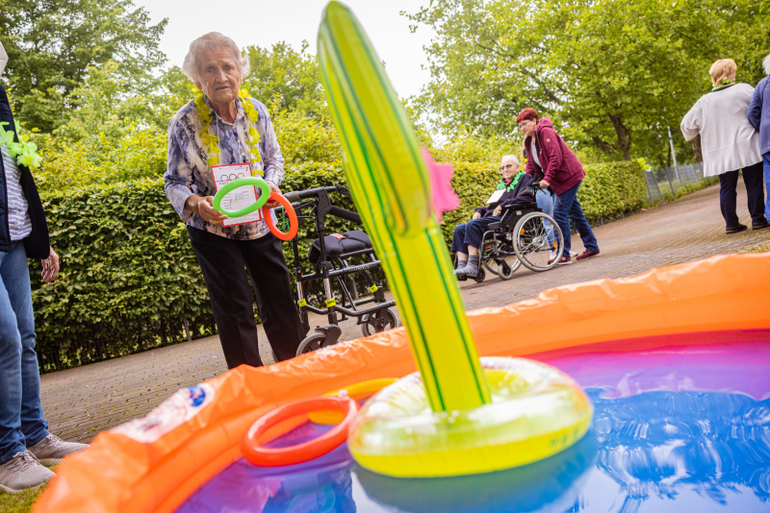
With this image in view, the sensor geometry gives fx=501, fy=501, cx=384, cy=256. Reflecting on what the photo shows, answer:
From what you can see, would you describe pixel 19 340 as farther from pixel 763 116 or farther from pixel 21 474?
pixel 763 116

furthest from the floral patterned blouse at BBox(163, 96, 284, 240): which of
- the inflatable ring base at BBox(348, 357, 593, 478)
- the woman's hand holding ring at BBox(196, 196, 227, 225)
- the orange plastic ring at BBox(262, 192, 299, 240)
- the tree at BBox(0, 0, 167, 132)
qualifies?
the tree at BBox(0, 0, 167, 132)

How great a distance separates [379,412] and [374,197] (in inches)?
14.7

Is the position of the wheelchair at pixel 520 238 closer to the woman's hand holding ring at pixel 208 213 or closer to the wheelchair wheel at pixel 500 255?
the wheelchair wheel at pixel 500 255

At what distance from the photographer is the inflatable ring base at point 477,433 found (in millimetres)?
749

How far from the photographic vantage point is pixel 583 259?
261 inches

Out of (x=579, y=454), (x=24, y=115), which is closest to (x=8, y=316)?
(x=579, y=454)

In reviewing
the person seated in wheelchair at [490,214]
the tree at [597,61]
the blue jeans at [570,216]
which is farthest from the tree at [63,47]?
the blue jeans at [570,216]

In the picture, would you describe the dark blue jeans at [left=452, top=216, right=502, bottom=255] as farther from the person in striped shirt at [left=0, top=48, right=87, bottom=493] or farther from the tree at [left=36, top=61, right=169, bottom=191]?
the tree at [left=36, top=61, right=169, bottom=191]

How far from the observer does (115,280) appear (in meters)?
6.87

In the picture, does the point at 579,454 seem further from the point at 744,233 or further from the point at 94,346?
the point at 94,346

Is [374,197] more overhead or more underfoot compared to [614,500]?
more overhead

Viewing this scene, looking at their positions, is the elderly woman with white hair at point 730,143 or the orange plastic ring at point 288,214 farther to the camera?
the elderly woman with white hair at point 730,143

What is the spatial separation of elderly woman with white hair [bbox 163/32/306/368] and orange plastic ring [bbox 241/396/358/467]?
1333 mm

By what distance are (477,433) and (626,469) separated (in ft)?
0.87
